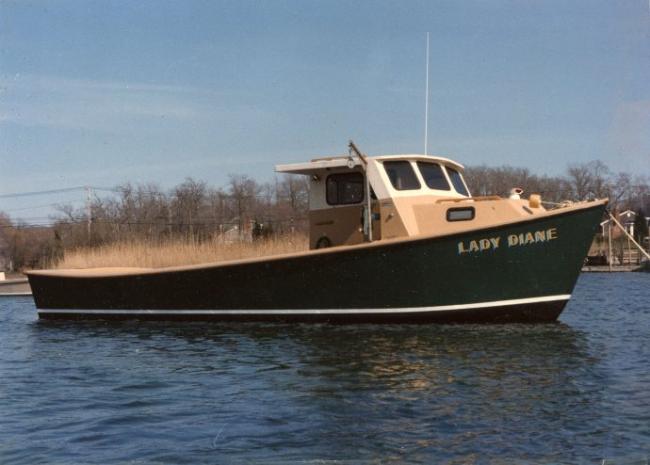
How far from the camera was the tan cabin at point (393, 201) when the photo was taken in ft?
36.8

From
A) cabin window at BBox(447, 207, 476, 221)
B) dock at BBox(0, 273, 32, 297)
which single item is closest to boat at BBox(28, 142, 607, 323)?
cabin window at BBox(447, 207, 476, 221)

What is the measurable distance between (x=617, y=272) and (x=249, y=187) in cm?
Answer: 3195

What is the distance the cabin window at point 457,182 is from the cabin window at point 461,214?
1570mm

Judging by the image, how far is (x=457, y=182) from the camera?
1293cm

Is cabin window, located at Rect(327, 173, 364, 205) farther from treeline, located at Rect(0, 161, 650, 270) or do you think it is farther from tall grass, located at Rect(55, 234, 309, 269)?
treeline, located at Rect(0, 161, 650, 270)

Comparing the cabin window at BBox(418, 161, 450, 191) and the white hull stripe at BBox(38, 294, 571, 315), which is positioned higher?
the cabin window at BBox(418, 161, 450, 191)

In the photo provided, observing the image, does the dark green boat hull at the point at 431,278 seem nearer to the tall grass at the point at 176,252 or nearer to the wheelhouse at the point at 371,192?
the wheelhouse at the point at 371,192

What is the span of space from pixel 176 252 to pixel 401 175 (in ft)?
20.4

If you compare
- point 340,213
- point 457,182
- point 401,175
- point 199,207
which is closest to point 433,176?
point 401,175

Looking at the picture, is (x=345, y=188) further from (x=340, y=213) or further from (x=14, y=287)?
(x=14, y=287)

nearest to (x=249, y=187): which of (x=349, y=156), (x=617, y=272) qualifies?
(x=617, y=272)

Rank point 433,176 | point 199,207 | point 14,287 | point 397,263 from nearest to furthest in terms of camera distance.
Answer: point 397,263 → point 433,176 → point 14,287 → point 199,207

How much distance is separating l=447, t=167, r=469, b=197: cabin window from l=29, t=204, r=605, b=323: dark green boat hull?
2468 millimetres

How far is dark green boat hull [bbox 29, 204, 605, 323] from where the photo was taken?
414 inches
